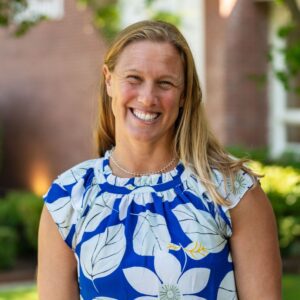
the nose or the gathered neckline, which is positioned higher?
the nose

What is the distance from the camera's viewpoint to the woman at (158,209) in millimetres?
2734

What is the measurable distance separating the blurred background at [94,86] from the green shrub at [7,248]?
1cm

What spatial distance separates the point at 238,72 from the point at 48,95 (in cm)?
512

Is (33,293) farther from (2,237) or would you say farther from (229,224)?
→ (229,224)

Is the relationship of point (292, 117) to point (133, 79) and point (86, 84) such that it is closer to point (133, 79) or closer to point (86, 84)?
point (86, 84)

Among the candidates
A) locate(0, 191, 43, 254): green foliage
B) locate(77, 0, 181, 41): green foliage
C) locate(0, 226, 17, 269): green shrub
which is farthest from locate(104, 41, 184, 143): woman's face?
locate(0, 191, 43, 254): green foliage

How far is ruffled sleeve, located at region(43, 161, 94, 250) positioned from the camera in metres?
2.86

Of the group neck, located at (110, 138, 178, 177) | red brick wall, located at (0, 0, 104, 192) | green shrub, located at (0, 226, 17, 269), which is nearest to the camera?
neck, located at (110, 138, 178, 177)

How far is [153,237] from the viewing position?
9.04 feet

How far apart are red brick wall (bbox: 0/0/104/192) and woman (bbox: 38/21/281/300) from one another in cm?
1093

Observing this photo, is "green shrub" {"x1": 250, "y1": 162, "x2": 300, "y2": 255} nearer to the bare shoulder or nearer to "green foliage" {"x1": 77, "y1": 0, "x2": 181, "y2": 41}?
"green foliage" {"x1": 77, "y1": 0, "x2": 181, "y2": 41}

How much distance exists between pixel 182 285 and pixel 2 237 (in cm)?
839

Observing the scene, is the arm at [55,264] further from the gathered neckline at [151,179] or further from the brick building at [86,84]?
the brick building at [86,84]

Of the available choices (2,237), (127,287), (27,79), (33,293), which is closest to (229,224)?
(127,287)
